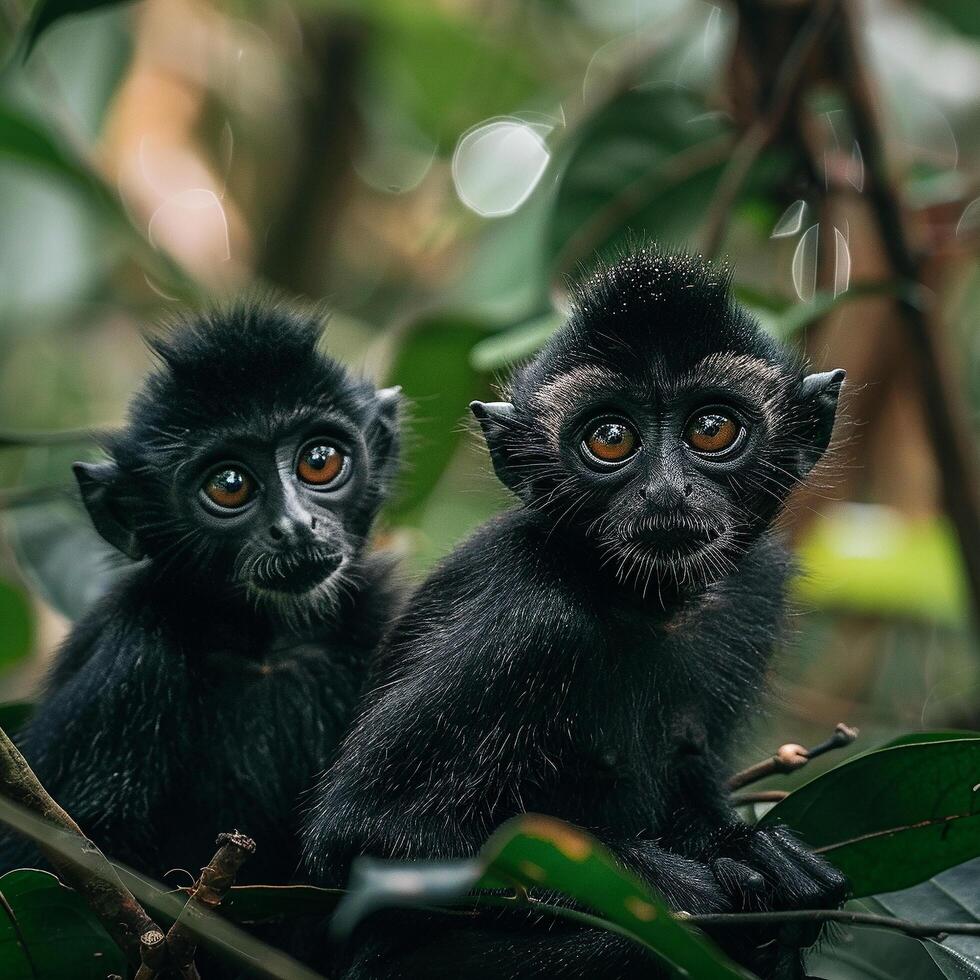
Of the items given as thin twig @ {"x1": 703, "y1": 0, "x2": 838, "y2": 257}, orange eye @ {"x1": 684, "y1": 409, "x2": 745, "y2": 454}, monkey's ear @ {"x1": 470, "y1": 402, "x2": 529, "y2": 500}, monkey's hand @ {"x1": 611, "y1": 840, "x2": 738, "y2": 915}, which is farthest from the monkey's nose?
thin twig @ {"x1": 703, "y1": 0, "x2": 838, "y2": 257}

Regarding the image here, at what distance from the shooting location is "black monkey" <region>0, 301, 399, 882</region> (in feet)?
13.0

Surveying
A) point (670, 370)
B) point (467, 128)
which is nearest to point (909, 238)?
point (670, 370)

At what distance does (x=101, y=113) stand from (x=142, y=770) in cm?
417

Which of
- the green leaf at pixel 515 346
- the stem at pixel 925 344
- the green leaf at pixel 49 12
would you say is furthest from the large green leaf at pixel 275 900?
the stem at pixel 925 344

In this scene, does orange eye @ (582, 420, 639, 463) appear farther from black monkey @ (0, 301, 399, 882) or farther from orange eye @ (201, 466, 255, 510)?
orange eye @ (201, 466, 255, 510)

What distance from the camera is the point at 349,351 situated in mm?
7664

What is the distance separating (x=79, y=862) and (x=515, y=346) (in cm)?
233

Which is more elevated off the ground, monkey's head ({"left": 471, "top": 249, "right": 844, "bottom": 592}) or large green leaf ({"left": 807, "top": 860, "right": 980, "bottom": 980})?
monkey's head ({"left": 471, "top": 249, "right": 844, "bottom": 592})

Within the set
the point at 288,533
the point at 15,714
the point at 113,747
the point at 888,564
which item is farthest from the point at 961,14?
the point at 15,714

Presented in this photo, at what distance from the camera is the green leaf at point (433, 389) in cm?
513

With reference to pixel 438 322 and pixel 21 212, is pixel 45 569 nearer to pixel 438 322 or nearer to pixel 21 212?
pixel 438 322

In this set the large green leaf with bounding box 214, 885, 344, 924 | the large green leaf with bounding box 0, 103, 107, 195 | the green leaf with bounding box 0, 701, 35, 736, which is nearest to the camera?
the large green leaf with bounding box 214, 885, 344, 924

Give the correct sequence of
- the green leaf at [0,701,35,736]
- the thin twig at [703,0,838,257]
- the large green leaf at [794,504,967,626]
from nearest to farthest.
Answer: the green leaf at [0,701,35,736], the thin twig at [703,0,838,257], the large green leaf at [794,504,967,626]

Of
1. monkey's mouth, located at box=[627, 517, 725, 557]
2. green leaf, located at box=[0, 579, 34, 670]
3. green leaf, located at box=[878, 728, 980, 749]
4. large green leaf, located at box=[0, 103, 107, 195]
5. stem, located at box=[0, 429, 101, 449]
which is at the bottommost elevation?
green leaf, located at box=[0, 579, 34, 670]
